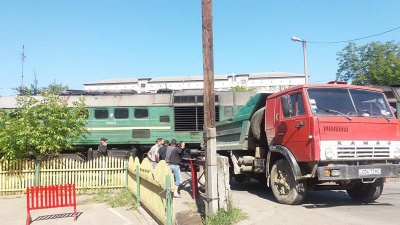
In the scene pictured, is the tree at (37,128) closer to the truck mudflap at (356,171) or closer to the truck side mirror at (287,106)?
the truck side mirror at (287,106)

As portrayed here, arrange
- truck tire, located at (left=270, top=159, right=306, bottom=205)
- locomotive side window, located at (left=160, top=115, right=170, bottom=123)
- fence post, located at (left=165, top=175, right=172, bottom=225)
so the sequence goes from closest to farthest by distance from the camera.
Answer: fence post, located at (left=165, top=175, right=172, bottom=225) → truck tire, located at (left=270, top=159, right=306, bottom=205) → locomotive side window, located at (left=160, top=115, right=170, bottom=123)

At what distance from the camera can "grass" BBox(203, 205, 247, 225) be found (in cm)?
638

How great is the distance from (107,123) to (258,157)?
980cm

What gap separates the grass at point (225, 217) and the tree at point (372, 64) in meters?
28.3

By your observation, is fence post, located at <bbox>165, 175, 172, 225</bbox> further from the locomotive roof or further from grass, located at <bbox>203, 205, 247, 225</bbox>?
the locomotive roof

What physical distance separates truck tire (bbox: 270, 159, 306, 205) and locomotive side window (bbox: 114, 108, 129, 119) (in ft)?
33.8

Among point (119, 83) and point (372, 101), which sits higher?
point (119, 83)

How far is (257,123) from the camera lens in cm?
952

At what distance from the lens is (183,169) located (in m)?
16.5

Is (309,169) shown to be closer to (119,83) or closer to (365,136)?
(365,136)

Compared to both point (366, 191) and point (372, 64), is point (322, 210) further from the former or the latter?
point (372, 64)

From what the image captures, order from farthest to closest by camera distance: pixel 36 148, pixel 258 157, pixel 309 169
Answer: pixel 36 148 → pixel 258 157 → pixel 309 169

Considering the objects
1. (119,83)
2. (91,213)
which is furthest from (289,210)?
(119,83)

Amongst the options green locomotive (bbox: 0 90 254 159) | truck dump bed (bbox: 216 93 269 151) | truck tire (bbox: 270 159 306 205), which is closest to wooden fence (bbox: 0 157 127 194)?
truck dump bed (bbox: 216 93 269 151)
